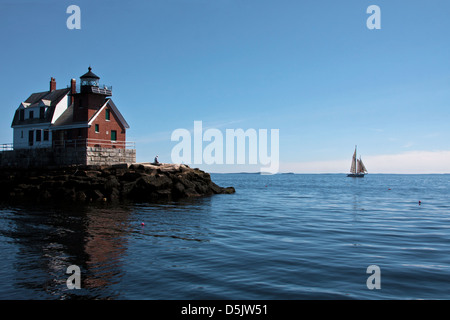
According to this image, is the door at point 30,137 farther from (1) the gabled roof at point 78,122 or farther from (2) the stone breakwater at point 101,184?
(2) the stone breakwater at point 101,184

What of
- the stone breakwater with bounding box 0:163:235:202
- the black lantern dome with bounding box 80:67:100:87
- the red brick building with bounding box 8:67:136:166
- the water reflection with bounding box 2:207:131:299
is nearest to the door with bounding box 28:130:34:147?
the red brick building with bounding box 8:67:136:166

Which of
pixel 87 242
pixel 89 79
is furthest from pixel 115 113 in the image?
pixel 87 242

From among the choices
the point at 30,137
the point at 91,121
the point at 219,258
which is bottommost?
the point at 219,258

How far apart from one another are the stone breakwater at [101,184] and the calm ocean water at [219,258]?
14691mm

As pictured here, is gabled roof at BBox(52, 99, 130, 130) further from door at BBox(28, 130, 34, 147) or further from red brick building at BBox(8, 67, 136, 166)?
door at BBox(28, 130, 34, 147)

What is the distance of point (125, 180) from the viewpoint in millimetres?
42906

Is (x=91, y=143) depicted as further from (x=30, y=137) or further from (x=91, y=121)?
(x=30, y=137)

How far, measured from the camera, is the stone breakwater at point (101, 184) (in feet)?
128

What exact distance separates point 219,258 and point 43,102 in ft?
169

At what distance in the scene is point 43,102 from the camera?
182 ft
